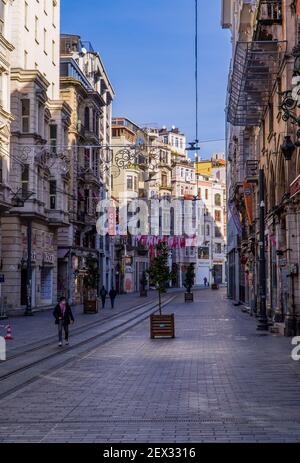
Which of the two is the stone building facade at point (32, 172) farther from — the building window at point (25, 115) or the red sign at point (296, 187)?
the red sign at point (296, 187)

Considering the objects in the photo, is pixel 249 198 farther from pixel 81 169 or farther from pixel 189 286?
pixel 189 286

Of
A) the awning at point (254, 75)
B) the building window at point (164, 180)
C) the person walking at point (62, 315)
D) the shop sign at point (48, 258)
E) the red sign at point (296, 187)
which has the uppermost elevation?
the building window at point (164, 180)

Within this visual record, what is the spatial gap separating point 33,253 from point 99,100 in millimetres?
26491

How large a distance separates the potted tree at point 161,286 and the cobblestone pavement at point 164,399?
3.65 m

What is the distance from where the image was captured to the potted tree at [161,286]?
23547 millimetres

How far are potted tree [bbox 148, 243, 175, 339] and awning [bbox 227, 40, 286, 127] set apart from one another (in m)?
7.27

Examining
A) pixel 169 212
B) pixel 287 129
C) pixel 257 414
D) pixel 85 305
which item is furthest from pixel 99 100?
pixel 257 414

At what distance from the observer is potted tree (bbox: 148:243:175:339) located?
23.5 metres

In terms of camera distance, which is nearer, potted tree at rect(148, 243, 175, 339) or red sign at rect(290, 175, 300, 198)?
red sign at rect(290, 175, 300, 198)

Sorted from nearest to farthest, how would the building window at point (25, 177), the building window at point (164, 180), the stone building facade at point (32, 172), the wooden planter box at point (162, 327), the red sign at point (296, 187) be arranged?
the red sign at point (296, 187)
the wooden planter box at point (162, 327)
the stone building facade at point (32, 172)
the building window at point (25, 177)
the building window at point (164, 180)

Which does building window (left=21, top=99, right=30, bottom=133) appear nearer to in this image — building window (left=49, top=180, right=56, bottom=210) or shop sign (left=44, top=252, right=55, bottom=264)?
building window (left=49, top=180, right=56, bottom=210)

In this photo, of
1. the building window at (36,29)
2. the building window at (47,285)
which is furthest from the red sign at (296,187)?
the building window at (36,29)

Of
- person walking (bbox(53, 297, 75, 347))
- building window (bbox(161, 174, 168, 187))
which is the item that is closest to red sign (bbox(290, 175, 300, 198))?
person walking (bbox(53, 297, 75, 347))
